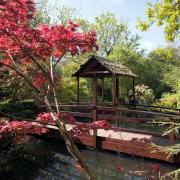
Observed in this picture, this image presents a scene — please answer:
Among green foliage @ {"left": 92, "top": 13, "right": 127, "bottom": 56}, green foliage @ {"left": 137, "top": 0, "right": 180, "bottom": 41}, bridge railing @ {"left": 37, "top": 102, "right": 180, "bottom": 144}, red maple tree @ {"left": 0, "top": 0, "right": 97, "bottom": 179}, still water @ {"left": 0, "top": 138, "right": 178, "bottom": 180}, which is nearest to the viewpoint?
red maple tree @ {"left": 0, "top": 0, "right": 97, "bottom": 179}

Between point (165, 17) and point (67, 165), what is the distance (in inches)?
258

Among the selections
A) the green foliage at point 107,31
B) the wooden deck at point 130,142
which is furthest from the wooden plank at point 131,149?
the green foliage at point 107,31

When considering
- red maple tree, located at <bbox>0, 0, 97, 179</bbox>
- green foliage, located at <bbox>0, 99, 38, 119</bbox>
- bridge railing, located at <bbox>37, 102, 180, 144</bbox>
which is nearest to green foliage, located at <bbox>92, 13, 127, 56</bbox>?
bridge railing, located at <bbox>37, 102, 180, 144</bbox>

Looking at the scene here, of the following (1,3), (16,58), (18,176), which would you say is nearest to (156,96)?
(18,176)

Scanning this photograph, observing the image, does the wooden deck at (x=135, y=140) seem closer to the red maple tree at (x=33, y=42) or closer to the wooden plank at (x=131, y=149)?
the wooden plank at (x=131, y=149)

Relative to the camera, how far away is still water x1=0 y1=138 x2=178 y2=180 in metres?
6.99

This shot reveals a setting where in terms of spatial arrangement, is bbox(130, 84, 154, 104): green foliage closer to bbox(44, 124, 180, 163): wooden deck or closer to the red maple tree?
bbox(44, 124, 180, 163): wooden deck

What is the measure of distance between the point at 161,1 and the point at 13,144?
730cm

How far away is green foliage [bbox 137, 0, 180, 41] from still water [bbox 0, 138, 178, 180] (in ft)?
17.2

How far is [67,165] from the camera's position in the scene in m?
7.77

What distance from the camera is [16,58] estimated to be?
4258mm

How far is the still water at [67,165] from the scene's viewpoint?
6.99 metres

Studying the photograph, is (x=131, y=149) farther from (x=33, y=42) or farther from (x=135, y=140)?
(x=33, y=42)

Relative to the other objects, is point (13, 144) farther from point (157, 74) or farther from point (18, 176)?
point (157, 74)
